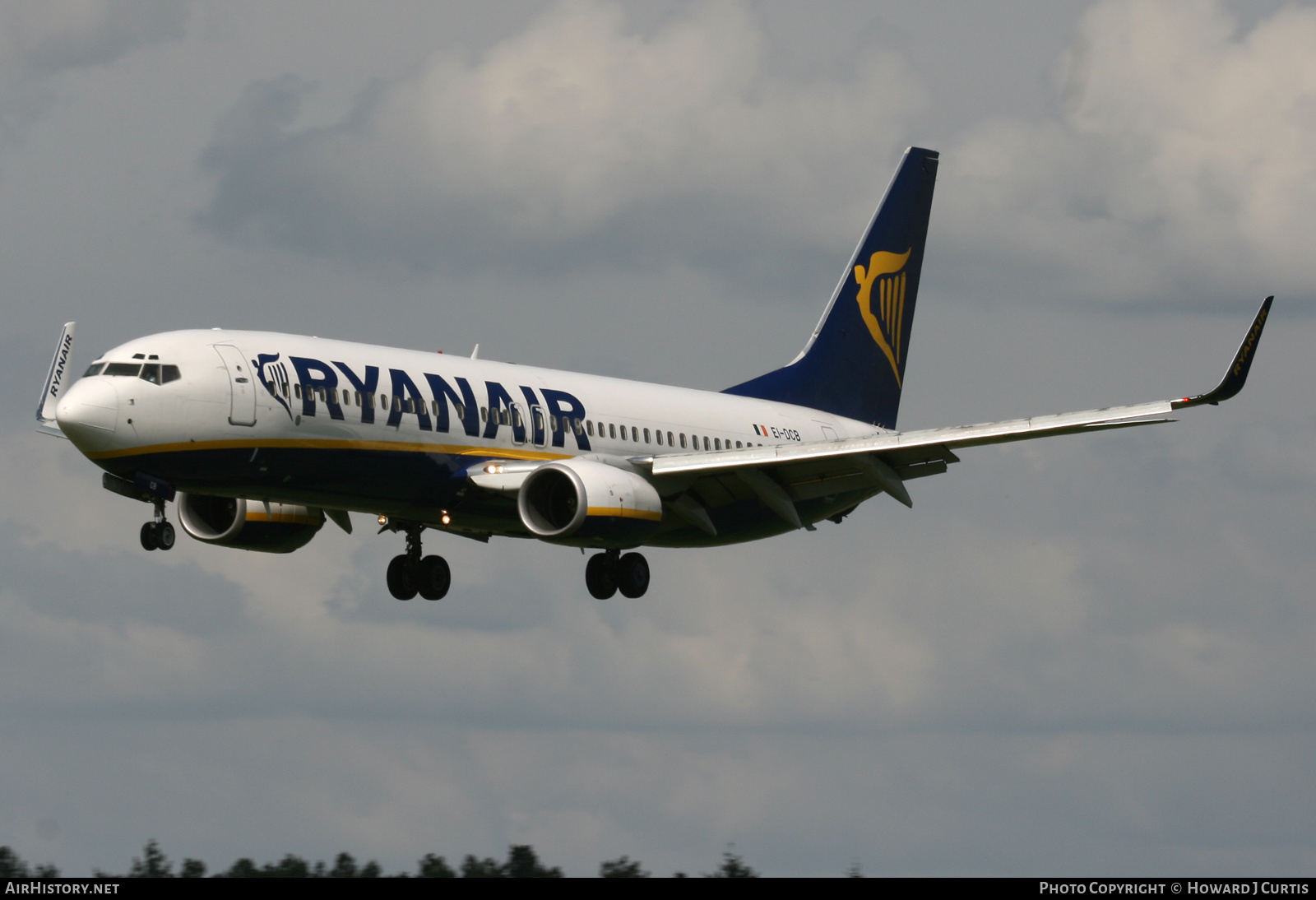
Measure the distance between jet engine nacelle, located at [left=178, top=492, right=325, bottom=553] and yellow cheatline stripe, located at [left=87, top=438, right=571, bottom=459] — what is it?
5884 millimetres

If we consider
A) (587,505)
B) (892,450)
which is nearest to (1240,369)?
(892,450)

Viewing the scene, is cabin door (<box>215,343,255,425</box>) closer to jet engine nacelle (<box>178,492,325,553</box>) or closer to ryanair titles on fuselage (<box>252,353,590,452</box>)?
ryanair titles on fuselage (<box>252,353,590,452</box>)

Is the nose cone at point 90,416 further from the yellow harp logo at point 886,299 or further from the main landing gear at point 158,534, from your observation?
the yellow harp logo at point 886,299

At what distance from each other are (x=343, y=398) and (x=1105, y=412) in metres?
16.7

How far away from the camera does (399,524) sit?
4947 centimetres

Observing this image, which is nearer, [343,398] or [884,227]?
[343,398]

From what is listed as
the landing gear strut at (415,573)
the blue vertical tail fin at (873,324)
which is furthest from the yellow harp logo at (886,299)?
the landing gear strut at (415,573)

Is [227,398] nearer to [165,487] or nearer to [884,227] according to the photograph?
[165,487]

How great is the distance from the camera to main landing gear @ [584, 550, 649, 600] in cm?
4800

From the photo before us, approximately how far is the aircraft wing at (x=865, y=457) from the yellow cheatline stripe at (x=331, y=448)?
139 inches

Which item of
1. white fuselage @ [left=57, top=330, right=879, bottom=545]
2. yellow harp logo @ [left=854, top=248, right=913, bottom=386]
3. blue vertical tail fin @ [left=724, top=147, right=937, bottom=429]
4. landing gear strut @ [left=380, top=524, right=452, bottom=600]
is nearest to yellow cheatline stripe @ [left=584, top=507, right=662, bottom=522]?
white fuselage @ [left=57, top=330, right=879, bottom=545]

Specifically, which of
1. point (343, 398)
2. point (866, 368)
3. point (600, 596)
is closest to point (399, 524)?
point (600, 596)
